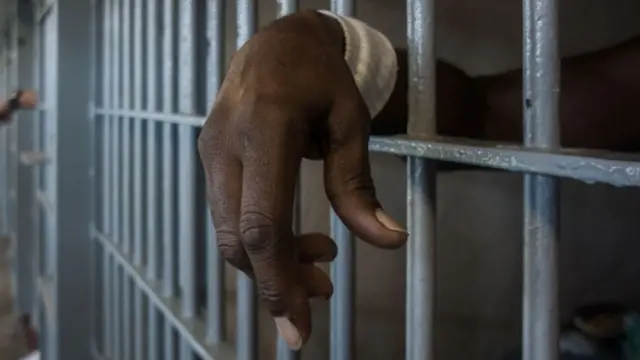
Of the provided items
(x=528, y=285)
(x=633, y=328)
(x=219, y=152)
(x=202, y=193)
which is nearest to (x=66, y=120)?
(x=202, y=193)

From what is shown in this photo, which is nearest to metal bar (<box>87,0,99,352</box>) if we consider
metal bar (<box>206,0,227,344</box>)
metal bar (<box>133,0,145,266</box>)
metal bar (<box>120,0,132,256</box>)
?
metal bar (<box>120,0,132,256</box>)

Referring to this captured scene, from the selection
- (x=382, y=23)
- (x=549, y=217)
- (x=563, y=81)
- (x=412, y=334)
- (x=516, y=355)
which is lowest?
(x=516, y=355)

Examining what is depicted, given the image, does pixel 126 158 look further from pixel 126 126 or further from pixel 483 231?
pixel 483 231

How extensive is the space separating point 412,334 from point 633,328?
0.72 meters

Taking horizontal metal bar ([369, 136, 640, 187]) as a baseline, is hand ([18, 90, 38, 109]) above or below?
above

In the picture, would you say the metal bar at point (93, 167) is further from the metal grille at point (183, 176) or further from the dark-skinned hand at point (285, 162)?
the dark-skinned hand at point (285, 162)

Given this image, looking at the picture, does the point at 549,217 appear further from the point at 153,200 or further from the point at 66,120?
the point at 66,120

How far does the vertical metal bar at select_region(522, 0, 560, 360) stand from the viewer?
500 mm

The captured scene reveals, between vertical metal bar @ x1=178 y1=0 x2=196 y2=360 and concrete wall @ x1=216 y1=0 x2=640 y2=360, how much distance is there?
1.02 ft

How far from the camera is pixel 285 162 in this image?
0.53 metres

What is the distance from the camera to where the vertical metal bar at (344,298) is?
77cm

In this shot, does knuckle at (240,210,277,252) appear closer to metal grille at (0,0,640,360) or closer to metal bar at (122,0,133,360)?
metal grille at (0,0,640,360)

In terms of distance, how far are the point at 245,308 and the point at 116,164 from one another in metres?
1.07

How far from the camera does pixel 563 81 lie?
849mm
